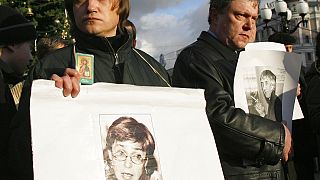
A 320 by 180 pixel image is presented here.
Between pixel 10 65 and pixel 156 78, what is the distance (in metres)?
0.79

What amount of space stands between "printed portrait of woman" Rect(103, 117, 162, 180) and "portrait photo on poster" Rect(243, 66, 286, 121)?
0.76 metres

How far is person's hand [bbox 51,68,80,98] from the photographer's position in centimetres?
127

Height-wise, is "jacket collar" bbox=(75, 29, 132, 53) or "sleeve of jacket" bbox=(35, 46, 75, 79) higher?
"jacket collar" bbox=(75, 29, 132, 53)

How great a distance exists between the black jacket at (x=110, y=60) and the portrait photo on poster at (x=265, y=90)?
0.46m

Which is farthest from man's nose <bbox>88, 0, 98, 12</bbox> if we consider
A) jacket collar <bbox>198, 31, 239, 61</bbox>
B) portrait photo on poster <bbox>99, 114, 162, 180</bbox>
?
jacket collar <bbox>198, 31, 239, 61</bbox>

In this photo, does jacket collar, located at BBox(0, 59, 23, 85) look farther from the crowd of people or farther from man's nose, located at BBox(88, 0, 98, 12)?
man's nose, located at BBox(88, 0, 98, 12)

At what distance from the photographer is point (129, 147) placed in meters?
1.33

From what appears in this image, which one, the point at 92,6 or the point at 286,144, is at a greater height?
the point at 92,6

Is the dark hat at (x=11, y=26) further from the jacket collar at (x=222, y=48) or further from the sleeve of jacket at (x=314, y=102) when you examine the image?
the sleeve of jacket at (x=314, y=102)

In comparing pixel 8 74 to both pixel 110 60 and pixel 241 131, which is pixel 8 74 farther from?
pixel 241 131

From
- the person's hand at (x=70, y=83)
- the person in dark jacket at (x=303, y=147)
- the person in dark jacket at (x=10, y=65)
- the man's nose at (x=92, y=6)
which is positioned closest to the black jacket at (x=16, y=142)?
the person in dark jacket at (x=10, y=65)

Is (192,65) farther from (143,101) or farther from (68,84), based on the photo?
(68,84)

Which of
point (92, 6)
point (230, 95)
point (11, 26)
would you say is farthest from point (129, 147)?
point (11, 26)

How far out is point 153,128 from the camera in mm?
1383
